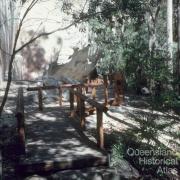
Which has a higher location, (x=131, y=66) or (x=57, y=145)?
(x=131, y=66)

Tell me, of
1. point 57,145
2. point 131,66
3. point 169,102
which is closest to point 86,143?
point 57,145

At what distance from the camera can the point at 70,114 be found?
450 inches

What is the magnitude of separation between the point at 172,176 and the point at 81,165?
210 centimetres

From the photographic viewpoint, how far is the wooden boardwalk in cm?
728

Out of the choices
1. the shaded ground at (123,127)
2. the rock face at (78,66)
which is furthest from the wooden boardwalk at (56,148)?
the rock face at (78,66)

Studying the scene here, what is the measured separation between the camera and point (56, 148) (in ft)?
26.9

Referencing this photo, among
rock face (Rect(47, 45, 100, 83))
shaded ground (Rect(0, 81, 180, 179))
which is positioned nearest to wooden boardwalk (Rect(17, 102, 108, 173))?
shaded ground (Rect(0, 81, 180, 179))

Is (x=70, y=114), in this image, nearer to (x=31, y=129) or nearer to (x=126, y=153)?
(x=31, y=129)

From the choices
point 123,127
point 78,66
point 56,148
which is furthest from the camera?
point 78,66

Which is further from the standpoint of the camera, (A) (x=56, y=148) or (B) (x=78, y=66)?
(B) (x=78, y=66)

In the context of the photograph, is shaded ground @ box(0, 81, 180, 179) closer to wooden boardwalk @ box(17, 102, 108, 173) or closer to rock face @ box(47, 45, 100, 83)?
wooden boardwalk @ box(17, 102, 108, 173)

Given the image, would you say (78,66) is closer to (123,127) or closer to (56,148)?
(123,127)

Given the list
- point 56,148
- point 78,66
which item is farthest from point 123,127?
point 78,66

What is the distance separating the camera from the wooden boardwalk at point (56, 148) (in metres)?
7.28
